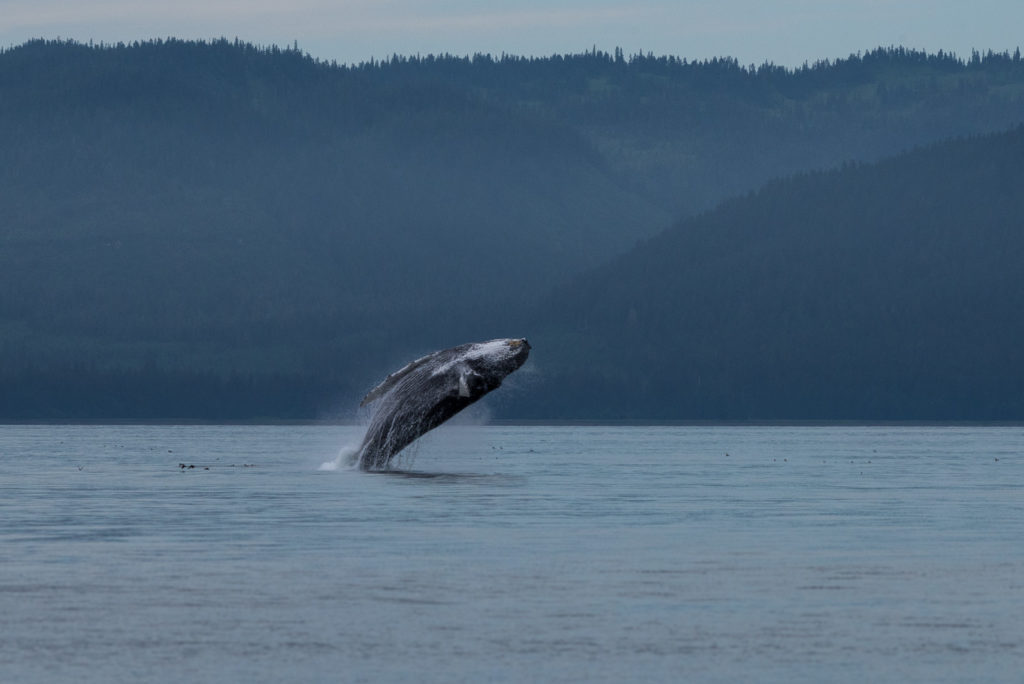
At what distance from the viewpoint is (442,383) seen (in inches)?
2029
